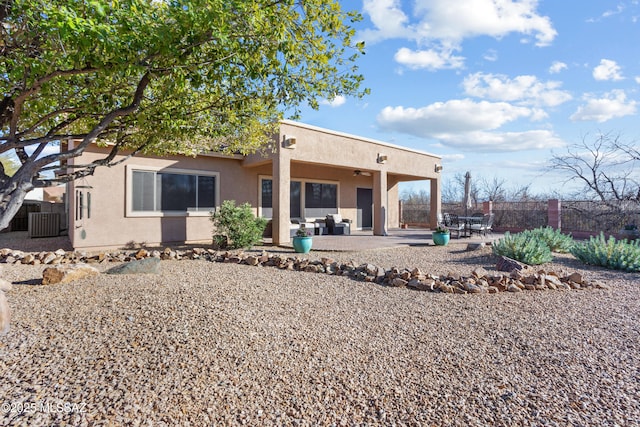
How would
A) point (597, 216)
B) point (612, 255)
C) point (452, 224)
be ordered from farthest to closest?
point (452, 224), point (597, 216), point (612, 255)

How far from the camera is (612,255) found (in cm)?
739

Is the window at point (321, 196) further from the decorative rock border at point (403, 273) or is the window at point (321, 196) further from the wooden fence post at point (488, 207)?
the wooden fence post at point (488, 207)

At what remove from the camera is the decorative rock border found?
17.9 feet

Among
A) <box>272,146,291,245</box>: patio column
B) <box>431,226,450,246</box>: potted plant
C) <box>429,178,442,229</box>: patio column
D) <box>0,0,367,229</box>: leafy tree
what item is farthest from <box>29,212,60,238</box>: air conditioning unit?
<box>429,178,442,229</box>: patio column

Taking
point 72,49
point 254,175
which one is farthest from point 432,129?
point 72,49

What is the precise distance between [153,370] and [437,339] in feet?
8.54

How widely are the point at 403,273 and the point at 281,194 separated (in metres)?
5.14

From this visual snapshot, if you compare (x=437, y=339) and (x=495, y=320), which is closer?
(x=437, y=339)

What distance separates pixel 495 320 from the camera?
4023 millimetres

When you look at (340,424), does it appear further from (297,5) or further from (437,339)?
(297,5)

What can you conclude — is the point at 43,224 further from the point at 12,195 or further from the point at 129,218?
the point at 12,195

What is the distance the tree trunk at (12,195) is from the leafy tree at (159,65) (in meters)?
0.01

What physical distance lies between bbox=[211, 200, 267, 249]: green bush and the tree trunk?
5.29 metres

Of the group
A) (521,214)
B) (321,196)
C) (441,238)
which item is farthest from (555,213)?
(321,196)
